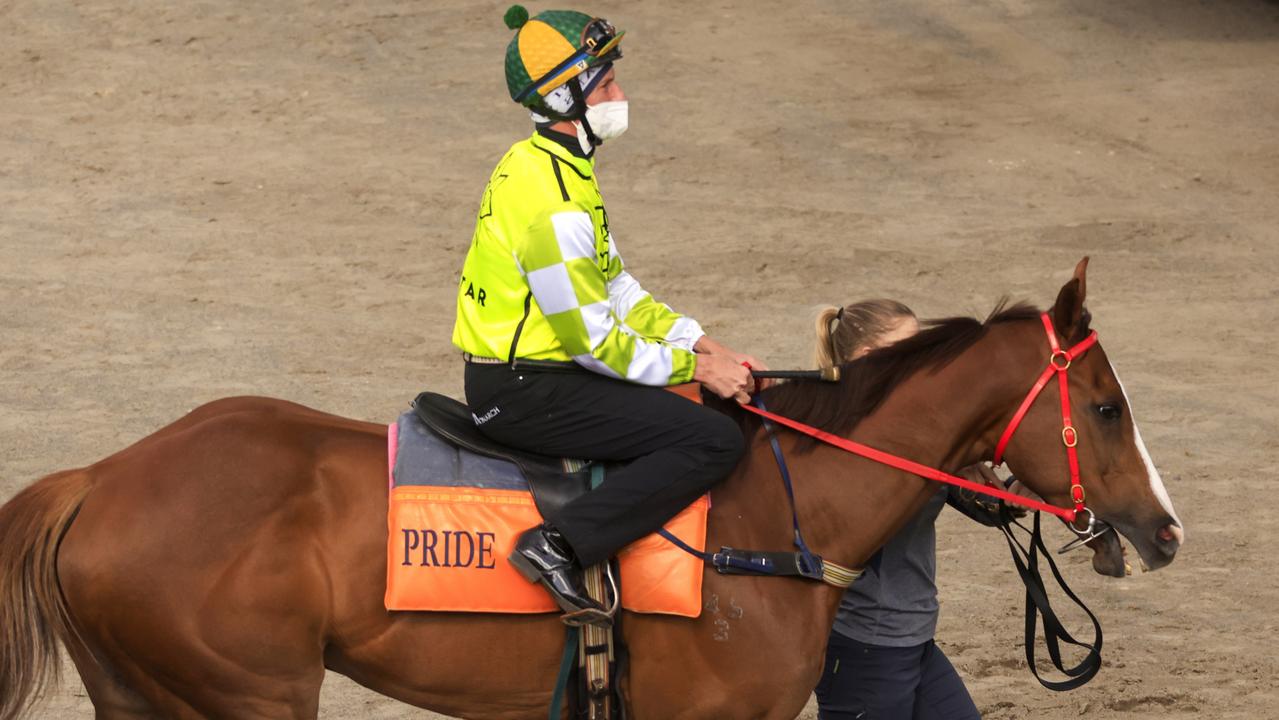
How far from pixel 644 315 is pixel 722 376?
41 centimetres

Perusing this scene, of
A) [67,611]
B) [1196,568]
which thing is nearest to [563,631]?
[67,611]

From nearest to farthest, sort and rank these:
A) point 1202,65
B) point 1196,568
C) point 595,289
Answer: point 595,289 → point 1196,568 → point 1202,65

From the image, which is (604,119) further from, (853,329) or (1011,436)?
(1011,436)

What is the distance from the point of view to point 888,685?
171 inches

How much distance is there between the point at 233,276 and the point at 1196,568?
6713 millimetres

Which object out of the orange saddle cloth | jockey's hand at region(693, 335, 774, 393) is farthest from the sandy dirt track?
jockey's hand at region(693, 335, 774, 393)

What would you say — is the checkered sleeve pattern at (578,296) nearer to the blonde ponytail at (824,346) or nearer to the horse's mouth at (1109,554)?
the blonde ponytail at (824,346)

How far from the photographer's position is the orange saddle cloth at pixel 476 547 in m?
3.88

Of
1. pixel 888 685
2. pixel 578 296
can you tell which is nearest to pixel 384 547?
pixel 578 296

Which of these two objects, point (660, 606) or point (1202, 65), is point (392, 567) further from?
point (1202, 65)

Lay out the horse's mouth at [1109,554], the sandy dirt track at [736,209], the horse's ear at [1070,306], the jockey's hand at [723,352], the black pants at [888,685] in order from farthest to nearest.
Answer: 1. the sandy dirt track at [736,209]
2. the black pants at [888,685]
3. the jockey's hand at [723,352]
4. the horse's mouth at [1109,554]
5. the horse's ear at [1070,306]

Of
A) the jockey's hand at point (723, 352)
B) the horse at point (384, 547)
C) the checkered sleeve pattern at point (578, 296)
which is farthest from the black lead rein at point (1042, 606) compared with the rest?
the checkered sleeve pattern at point (578, 296)

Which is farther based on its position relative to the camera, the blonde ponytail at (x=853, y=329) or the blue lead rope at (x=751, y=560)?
the blonde ponytail at (x=853, y=329)

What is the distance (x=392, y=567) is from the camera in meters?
3.86
